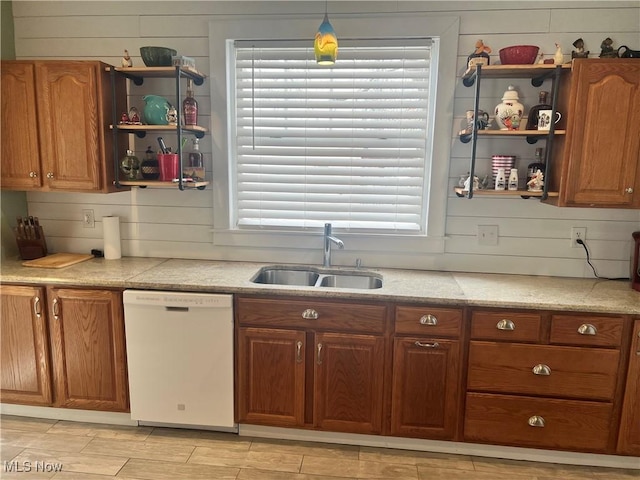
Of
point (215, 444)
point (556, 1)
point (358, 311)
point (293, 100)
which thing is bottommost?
point (215, 444)

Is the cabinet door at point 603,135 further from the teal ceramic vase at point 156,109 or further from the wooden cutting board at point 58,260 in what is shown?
the wooden cutting board at point 58,260

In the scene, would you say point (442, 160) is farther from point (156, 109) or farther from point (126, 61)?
point (126, 61)

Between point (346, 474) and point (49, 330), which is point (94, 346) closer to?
point (49, 330)

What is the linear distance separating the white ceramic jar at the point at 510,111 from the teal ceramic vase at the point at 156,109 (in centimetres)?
193

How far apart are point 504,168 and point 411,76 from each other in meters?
0.78

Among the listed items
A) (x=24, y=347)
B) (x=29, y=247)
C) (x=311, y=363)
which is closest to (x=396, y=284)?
(x=311, y=363)

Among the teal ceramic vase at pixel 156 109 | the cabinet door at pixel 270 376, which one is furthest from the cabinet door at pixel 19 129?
the cabinet door at pixel 270 376

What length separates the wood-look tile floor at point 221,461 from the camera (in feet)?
7.01

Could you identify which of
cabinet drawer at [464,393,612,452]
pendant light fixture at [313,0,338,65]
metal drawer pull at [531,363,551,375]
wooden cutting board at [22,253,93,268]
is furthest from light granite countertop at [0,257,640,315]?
pendant light fixture at [313,0,338,65]

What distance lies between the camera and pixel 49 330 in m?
2.42

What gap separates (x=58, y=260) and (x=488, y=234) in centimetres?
271

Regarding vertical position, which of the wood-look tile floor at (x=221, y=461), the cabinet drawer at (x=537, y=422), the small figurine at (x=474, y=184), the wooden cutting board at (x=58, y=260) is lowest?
the wood-look tile floor at (x=221, y=461)

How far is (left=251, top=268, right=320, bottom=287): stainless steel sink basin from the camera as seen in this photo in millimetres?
2695

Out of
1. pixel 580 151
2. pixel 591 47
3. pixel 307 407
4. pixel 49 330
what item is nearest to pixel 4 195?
pixel 49 330
